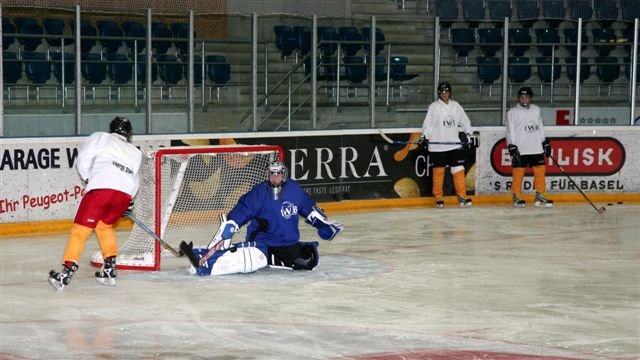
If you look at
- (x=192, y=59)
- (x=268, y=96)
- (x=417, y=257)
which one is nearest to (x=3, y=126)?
(x=192, y=59)

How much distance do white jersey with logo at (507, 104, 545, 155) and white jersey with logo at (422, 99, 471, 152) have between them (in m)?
0.54

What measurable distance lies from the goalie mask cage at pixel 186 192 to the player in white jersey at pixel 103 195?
714mm

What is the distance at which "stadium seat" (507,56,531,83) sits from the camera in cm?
1599

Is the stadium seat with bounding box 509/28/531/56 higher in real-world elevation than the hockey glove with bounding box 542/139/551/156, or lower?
higher

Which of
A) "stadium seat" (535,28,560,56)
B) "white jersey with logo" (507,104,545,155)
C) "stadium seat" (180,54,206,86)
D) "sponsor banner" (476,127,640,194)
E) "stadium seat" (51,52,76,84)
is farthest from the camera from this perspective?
"stadium seat" (535,28,560,56)

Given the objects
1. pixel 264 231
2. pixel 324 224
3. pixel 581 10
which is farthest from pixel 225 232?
pixel 581 10

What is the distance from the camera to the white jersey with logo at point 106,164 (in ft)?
29.9

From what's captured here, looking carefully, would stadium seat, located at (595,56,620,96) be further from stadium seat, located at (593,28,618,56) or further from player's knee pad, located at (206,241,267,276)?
player's knee pad, located at (206,241,267,276)

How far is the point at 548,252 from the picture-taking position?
37.2ft

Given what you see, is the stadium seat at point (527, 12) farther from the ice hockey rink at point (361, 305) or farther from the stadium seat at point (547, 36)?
the ice hockey rink at point (361, 305)

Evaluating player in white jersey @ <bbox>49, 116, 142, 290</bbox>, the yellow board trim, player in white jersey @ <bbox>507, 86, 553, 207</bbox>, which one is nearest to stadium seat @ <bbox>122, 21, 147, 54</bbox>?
the yellow board trim

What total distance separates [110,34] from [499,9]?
20.1ft

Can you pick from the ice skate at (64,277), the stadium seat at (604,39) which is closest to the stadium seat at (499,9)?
the stadium seat at (604,39)

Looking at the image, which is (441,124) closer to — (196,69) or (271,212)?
(196,69)
